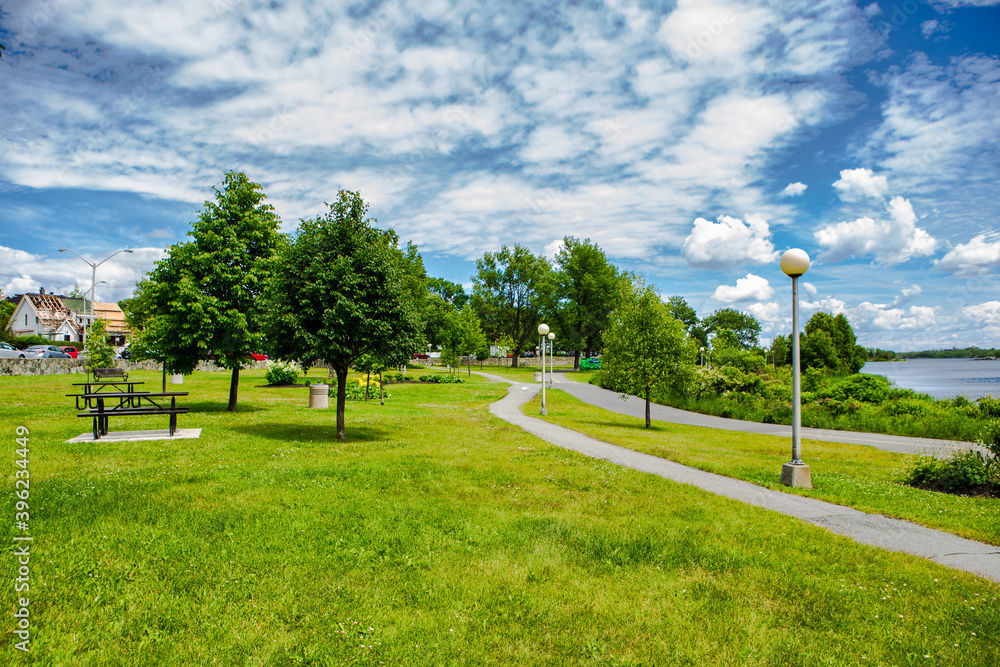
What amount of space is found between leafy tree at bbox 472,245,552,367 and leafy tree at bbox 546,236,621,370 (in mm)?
2029

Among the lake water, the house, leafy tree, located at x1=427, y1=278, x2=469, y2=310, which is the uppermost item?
leafy tree, located at x1=427, y1=278, x2=469, y2=310

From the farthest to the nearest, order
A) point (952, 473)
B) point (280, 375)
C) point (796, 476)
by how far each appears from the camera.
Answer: point (280, 375) → point (952, 473) → point (796, 476)

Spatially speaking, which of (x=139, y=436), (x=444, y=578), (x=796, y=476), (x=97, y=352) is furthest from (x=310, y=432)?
(x=97, y=352)

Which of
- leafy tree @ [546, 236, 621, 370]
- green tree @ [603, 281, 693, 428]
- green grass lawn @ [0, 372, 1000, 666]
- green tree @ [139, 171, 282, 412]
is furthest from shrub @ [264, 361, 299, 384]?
leafy tree @ [546, 236, 621, 370]

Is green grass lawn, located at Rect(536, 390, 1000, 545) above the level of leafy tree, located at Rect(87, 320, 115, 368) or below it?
below

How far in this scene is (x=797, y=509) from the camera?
7348mm

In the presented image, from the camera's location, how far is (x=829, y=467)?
1154 centimetres

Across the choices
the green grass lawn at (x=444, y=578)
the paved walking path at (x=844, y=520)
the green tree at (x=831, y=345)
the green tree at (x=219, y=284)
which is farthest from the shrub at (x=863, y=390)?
the green tree at (x=831, y=345)

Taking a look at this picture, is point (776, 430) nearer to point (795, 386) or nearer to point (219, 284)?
point (795, 386)

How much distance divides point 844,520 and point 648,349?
12.9 m

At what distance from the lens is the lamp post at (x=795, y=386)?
880 cm

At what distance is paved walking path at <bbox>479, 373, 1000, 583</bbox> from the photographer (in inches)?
217

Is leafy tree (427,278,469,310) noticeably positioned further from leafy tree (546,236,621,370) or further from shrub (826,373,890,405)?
shrub (826,373,890,405)

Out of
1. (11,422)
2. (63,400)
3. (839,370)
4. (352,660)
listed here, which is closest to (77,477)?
(352,660)
